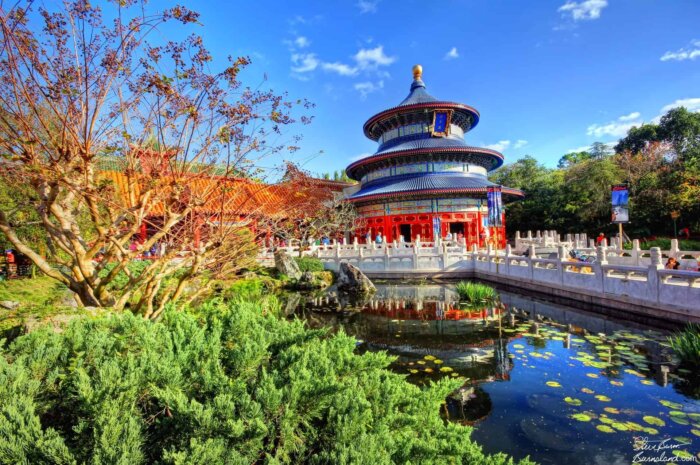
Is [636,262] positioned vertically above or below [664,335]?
above

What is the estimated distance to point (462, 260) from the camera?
1827 cm

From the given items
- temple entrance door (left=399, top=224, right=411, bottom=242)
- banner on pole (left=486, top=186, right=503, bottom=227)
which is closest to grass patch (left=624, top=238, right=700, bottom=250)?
banner on pole (left=486, top=186, right=503, bottom=227)

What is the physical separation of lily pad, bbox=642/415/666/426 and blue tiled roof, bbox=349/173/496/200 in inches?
811

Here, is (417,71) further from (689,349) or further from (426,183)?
(689,349)

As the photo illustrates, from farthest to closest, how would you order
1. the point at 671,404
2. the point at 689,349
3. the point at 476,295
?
1. the point at 476,295
2. the point at 689,349
3. the point at 671,404

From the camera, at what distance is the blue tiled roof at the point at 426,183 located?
80.1ft

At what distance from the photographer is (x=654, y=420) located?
409 cm

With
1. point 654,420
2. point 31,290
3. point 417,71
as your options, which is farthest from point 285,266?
point 417,71

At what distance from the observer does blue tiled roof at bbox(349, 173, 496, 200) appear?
24.4m

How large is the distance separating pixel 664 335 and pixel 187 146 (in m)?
9.52

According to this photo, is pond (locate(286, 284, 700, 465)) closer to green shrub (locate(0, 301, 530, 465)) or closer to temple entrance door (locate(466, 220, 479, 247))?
green shrub (locate(0, 301, 530, 465))

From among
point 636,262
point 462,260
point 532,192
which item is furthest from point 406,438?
point 532,192

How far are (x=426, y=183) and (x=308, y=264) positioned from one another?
38.9 feet

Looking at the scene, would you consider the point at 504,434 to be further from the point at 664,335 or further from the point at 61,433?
the point at 664,335
